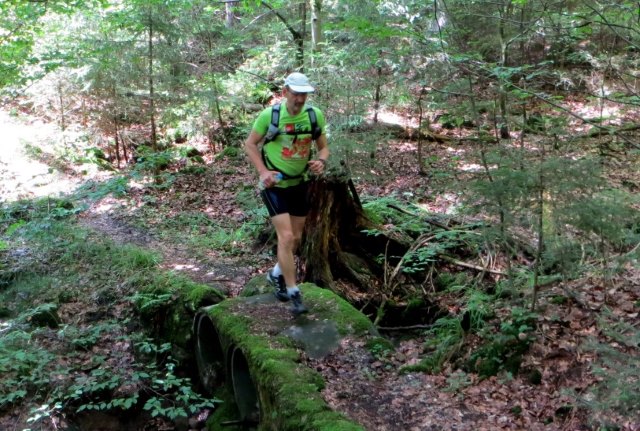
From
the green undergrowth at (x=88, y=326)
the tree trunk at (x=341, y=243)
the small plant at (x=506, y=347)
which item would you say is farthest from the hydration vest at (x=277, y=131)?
the green undergrowth at (x=88, y=326)

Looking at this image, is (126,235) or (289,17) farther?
(289,17)

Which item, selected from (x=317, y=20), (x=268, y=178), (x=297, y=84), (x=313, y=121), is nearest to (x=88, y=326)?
(x=268, y=178)

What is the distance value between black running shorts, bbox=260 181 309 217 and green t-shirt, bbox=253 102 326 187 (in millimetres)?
76

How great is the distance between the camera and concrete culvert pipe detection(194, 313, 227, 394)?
6.63 metres

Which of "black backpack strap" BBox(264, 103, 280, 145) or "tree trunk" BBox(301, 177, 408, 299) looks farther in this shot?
"tree trunk" BBox(301, 177, 408, 299)

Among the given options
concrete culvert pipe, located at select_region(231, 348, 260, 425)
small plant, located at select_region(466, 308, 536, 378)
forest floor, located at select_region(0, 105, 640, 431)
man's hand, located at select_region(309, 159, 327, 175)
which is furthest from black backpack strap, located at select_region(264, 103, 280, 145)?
small plant, located at select_region(466, 308, 536, 378)

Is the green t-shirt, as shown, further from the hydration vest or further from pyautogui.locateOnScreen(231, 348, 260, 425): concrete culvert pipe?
pyautogui.locateOnScreen(231, 348, 260, 425): concrete culvert pipe

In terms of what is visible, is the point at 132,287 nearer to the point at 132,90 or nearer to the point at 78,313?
the point at 78,313

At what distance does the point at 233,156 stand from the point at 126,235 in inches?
224

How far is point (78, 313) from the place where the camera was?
7.68 m

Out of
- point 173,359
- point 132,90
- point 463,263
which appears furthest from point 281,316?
point 132,90

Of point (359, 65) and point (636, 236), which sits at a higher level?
point (359, 65)

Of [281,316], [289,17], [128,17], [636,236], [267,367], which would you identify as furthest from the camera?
[289,17]

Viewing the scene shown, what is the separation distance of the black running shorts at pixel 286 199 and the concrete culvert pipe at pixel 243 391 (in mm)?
1651
